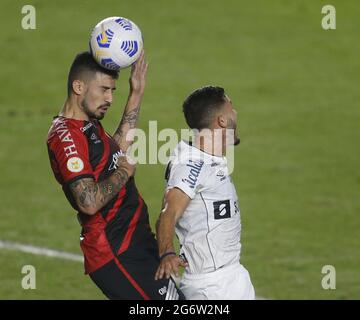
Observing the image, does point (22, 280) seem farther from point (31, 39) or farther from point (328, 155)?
point (31, 39)

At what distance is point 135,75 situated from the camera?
9.18 metres

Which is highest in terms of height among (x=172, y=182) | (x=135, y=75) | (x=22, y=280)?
(x=135, y=75)

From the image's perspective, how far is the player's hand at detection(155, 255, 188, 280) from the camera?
25.8 feet

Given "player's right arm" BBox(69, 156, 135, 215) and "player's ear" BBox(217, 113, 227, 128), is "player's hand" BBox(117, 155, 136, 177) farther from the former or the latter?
"player's ear" BBox(217, 113, 227, 128)

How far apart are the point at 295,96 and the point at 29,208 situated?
814 centimetres

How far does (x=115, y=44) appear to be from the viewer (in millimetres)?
8539

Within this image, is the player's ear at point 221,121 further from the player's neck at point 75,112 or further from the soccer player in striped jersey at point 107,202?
the player's neck at point 75,112

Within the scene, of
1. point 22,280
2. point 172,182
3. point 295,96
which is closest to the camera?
point 172,182

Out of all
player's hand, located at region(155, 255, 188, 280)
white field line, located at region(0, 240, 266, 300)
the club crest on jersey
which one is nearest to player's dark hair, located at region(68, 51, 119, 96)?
the club crest on jersey

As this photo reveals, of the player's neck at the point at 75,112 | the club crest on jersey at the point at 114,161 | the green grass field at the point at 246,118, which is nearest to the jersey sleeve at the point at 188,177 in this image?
the club crest on jersey at the point at 114,161

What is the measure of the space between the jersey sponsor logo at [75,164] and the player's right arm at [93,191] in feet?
0.28

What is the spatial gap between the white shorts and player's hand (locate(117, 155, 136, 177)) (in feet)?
2.90

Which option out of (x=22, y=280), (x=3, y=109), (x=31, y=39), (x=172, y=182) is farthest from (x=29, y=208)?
(x=31, y=39)

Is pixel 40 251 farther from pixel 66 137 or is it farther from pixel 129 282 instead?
pixel 66 137
